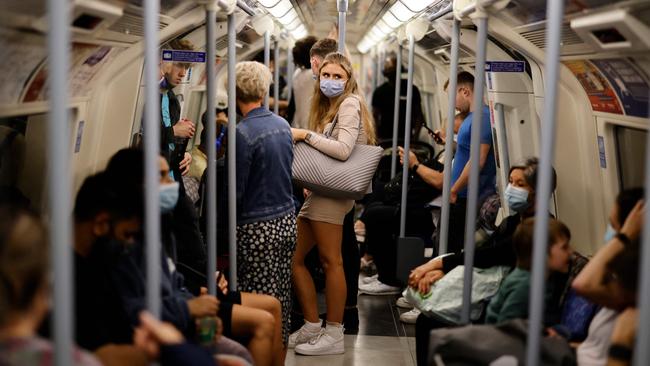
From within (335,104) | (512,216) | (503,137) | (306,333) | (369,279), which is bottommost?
(306,333)

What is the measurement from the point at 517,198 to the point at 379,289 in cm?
338

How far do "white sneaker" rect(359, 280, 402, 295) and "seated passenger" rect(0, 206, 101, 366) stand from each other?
4.63m

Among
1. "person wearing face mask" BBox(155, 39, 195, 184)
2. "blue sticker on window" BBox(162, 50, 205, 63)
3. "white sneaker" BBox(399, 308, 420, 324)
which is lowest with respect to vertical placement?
"white sneaker" BBox(399, 308, 420, 324)

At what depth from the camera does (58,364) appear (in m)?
2.21

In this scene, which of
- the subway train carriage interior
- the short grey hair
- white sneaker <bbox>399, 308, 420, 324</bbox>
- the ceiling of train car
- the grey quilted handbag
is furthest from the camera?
the ceiling of train car

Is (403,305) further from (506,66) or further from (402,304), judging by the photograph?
(506,66)

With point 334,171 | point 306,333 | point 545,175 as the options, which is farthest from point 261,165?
point 545,175

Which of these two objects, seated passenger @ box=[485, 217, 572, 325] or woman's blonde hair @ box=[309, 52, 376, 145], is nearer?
seated passenger @ box=[485, 217, 572, 325]

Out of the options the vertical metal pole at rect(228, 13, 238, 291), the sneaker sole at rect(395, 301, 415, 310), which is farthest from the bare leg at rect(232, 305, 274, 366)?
the sneaker sole at rect(395, 301, 415, 310)

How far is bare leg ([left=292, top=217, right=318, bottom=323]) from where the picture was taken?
518cm

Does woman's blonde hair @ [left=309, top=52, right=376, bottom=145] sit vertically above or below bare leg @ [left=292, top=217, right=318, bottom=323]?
above

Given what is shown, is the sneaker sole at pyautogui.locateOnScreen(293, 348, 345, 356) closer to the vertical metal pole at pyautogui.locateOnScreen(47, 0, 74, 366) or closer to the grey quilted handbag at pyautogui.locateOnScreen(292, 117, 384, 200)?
the grey quilted handbag at pyautogui.locateOnScreen(292, 117, 384, 200)

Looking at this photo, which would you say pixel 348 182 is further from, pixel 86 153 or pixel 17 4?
pixel 17 4

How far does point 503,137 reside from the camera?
14.3 feet
